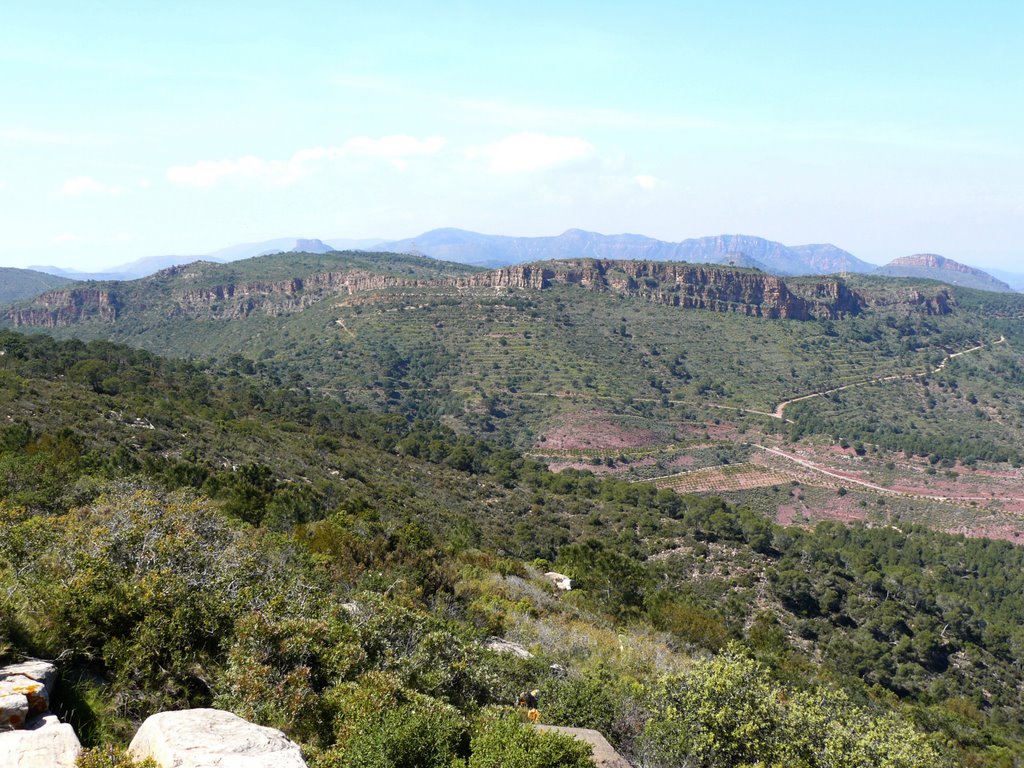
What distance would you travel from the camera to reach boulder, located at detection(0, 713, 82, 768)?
5.94 metres

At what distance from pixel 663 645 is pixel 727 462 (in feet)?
176

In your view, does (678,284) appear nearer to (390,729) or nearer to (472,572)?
(472,572)

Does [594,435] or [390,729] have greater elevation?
[390,729]

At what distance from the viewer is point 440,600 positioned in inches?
742

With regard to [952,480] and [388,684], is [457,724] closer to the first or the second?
[388,684]

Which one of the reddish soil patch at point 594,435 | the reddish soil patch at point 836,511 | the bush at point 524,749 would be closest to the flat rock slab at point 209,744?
the bush at point 524,749

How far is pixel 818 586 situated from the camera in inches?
1359

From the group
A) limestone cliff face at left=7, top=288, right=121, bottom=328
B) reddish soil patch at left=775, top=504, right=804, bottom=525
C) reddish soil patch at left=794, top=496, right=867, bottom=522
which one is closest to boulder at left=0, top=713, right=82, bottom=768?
reddish soil patch at left=775, top=504, right=804, bottom=525

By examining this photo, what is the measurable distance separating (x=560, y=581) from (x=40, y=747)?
2439cm

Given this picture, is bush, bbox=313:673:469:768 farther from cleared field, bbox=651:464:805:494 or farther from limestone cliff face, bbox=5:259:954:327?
limestone cliff face, bbox=5:259:954:327

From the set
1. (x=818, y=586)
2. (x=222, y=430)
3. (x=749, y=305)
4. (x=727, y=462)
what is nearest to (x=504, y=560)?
(x=818, y=586)

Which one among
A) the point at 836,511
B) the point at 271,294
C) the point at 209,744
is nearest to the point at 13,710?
the point at 209,744

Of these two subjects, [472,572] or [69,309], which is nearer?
[472,572]

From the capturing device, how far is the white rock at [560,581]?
27.7m
